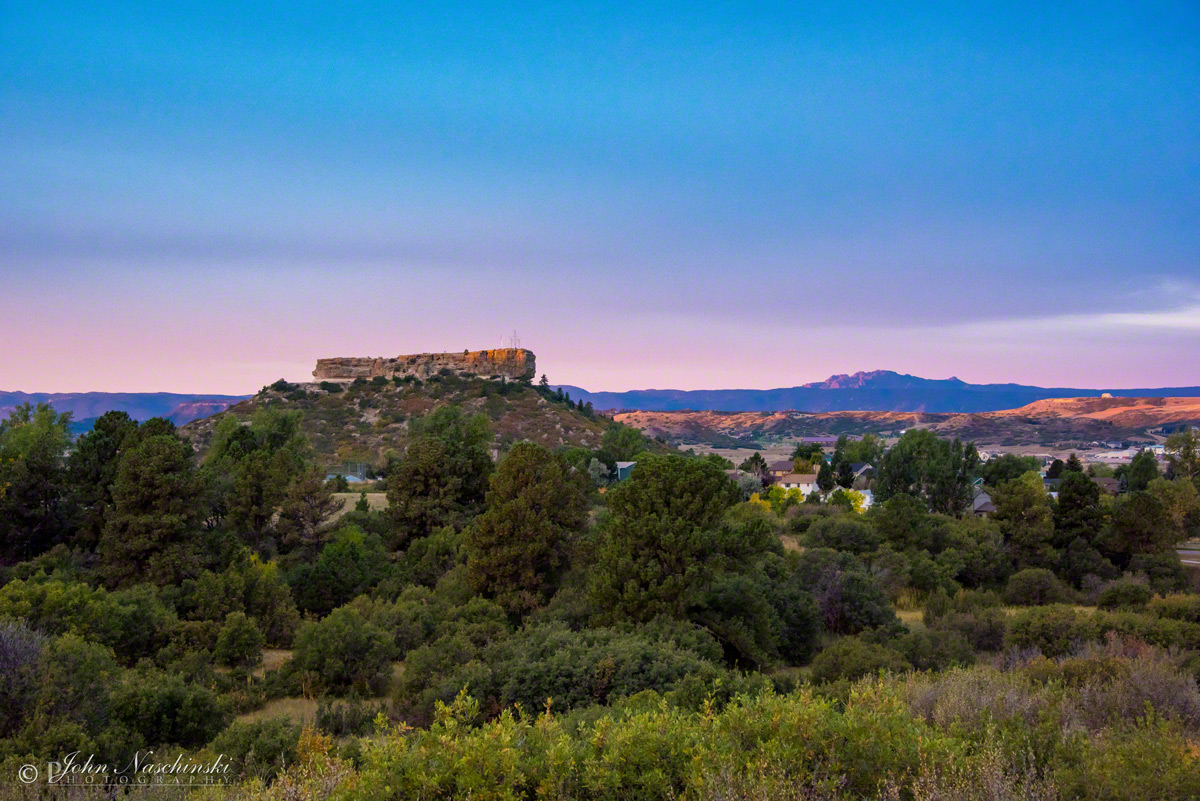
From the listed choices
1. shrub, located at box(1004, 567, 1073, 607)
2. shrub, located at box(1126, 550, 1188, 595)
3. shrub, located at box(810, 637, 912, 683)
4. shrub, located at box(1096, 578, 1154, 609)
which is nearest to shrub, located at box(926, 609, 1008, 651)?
shrub, located at box(810, 637, 912, 683)

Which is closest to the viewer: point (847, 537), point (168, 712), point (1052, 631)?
point (168, 712)

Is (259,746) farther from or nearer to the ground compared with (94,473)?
nearer to the ground

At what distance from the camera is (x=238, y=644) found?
52.5ft

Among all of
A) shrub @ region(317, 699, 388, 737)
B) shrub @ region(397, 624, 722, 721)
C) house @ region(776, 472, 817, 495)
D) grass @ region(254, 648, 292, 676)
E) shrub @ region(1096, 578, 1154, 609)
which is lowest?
house @ region(776, 472, 817, 495)

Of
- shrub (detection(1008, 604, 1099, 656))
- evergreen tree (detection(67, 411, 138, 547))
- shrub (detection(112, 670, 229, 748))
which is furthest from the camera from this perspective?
evergreen tree (detection(67, 411, 138, 547))

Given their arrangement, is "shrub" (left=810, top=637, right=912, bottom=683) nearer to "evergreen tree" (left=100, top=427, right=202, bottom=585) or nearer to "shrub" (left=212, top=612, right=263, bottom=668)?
"shrub" (left=212, top=612, right=263, bottom=668)

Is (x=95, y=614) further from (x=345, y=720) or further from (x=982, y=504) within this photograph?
(x=982, y=504)

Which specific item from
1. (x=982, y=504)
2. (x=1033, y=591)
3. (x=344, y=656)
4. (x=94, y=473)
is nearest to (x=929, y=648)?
(x=1033, y=591)

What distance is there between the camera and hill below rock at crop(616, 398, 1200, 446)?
14609cm

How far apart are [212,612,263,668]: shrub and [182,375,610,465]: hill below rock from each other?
52.3 m

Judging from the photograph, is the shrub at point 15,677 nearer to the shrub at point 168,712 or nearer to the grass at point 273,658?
the shrub at point 168,712

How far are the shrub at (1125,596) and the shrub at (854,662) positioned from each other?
12371mm

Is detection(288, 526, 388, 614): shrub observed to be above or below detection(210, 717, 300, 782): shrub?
below

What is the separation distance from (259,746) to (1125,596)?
24.9 m
